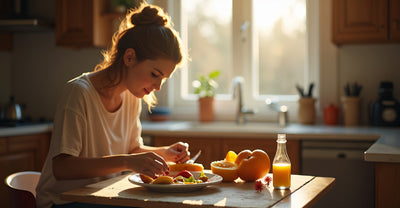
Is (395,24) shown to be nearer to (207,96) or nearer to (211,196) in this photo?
(207,96)

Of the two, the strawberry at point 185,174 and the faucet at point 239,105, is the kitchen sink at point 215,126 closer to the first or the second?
the faucet at point 239,105

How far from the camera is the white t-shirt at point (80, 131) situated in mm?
1733

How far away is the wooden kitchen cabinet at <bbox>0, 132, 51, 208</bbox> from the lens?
125 inches

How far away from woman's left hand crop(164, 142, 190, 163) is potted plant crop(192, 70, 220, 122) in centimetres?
176

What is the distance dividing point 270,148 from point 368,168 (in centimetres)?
59

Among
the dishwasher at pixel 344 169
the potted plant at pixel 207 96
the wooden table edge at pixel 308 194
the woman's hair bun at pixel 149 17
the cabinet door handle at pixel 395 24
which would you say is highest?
the cabinet door handle at pixel 395 24

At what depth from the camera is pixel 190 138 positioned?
320 cm

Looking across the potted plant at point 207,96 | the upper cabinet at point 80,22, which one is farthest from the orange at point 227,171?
the upper cabinet at point 80,22

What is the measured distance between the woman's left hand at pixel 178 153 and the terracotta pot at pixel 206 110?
1761mm

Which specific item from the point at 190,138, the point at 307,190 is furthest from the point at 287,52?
the point at 307,190

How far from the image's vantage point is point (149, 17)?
1899 millimetres

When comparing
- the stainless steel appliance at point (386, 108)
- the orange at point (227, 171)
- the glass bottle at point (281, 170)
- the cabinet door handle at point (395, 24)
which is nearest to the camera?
the glass bottle at point (281, 170)

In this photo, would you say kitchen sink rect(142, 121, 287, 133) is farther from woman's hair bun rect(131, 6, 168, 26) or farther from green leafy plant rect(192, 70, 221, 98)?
woman's hair bun rect(131, 6, 168, 26)

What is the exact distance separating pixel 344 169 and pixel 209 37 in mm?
1634
